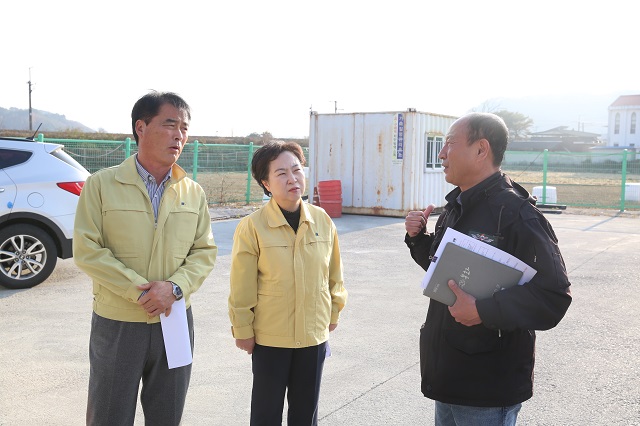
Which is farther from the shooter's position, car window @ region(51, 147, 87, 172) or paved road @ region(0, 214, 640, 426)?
car window @ region(51, 147, 87, 172)

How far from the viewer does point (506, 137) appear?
2.72 m

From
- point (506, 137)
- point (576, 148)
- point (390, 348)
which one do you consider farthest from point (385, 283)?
point (576, 148)

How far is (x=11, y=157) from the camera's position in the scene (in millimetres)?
7992

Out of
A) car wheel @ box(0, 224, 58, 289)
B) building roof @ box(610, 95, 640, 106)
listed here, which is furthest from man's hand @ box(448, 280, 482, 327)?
building roof @ box(610, 95, 640, 106)

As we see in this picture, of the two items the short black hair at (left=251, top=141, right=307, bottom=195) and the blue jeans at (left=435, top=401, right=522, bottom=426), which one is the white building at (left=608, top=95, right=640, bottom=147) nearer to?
the short black hair at (left=251, top=141, right=307, bottom=195)

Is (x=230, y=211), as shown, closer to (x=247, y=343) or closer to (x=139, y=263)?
(x=247, y=343)

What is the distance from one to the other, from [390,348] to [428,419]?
4.92ft

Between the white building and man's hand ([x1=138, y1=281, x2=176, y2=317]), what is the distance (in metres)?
104

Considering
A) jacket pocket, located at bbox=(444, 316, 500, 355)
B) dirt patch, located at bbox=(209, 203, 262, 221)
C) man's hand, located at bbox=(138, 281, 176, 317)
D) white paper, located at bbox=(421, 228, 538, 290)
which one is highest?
white paper, located at bbox=(421, 228, 538, 290)

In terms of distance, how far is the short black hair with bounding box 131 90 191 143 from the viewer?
3.17 metres

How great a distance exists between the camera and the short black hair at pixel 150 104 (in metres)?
3.17

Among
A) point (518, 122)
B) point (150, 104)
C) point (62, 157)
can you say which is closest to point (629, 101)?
point (518, 122)

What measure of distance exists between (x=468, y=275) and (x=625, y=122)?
4220 inches

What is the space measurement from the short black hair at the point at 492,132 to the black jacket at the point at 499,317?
11cm
